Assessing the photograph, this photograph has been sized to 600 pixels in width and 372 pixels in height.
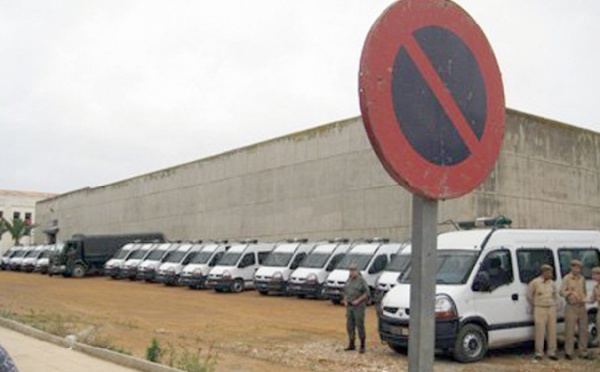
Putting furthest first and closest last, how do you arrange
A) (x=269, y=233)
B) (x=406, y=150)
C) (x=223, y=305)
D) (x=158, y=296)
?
(x=269, y=233), (x=158, y=296), (x=223, y=305), (x=406, y=150)

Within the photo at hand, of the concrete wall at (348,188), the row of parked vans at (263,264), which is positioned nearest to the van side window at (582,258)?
the row of parked vans at (263,264)

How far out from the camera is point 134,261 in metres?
35.9

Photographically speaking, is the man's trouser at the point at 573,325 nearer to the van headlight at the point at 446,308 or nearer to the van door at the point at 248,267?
the van headlight at the point at 446,308

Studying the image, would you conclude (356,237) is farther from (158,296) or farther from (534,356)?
(534,356)

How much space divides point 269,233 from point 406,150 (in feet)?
120

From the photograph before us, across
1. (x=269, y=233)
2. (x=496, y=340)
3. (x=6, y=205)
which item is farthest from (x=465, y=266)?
(x=6, y=205)

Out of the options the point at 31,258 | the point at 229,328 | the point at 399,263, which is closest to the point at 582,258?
the point at 229,328

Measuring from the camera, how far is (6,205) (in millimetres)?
94938

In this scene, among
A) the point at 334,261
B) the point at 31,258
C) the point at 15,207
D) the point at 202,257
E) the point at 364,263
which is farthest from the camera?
the point at 15,207

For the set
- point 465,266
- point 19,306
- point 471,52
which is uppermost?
point 471,52

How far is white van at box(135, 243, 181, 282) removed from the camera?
33.7 metres

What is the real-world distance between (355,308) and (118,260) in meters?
27.2

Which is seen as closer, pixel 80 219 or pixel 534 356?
pixel 534 356

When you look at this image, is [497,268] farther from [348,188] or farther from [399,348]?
[348,188]
